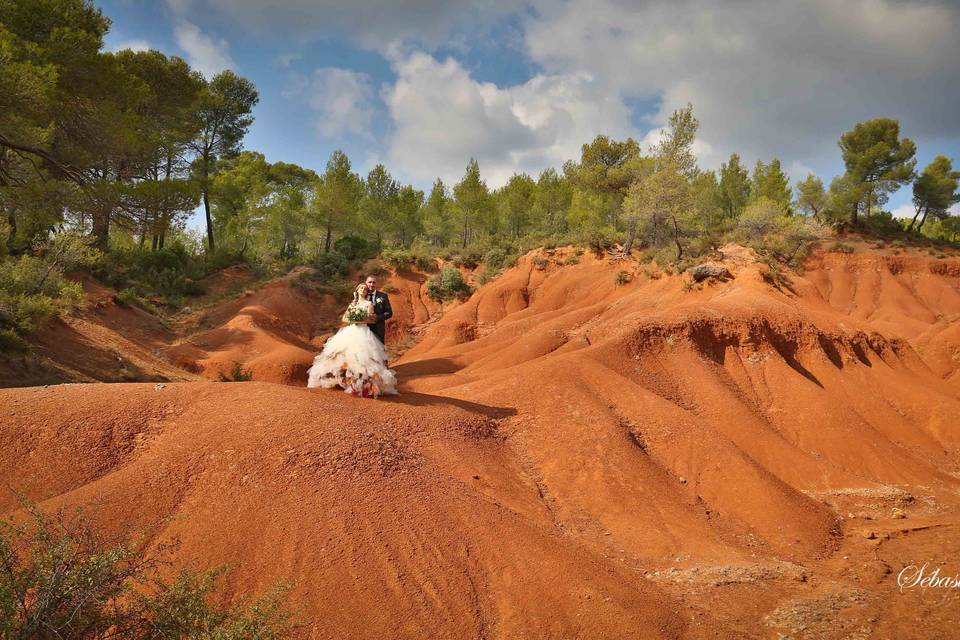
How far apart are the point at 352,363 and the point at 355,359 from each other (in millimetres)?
89

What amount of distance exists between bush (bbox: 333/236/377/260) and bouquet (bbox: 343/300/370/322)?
27975mm

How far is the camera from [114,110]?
50.7 ft

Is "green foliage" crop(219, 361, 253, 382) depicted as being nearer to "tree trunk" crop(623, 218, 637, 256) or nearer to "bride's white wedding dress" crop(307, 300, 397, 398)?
"bride's white wedding dress" crop(307, 300, 397, 398)

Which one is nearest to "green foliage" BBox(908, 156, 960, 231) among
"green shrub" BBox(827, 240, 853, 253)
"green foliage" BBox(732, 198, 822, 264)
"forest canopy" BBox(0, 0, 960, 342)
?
"forest canopy" BBox(0, 0, 960, 342)

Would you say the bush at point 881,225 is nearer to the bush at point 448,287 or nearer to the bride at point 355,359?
the bush at point 448,287

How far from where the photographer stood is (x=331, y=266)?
3231 centimetres

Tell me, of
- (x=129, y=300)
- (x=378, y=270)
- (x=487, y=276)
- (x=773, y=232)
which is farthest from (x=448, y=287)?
(x=773, y=232)

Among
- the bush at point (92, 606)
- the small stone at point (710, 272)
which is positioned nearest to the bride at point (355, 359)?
the bush at point (92, 606)

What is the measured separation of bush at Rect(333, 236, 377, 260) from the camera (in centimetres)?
3494

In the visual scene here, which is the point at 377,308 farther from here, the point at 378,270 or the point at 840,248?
the point at 840,248

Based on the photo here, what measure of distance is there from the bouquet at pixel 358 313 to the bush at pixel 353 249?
28.0 meters

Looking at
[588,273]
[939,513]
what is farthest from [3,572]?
[588,273]

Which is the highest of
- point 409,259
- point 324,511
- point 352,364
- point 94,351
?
point 409,259

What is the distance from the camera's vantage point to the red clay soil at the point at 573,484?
4.90m
